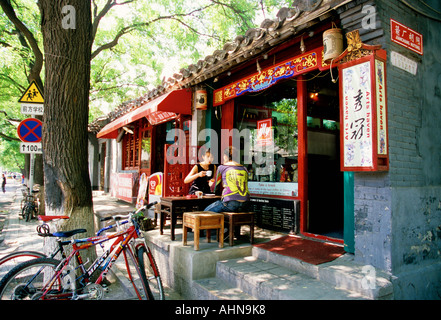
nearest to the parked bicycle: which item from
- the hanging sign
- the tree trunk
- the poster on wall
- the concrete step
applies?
the hanging sign

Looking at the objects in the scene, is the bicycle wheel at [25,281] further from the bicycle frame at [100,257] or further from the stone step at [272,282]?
the stone step at [272,282]

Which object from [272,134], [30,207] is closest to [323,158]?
[272,134]

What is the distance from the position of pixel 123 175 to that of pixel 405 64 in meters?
10.1

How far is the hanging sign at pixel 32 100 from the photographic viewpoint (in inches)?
239

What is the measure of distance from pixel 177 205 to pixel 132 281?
5.49 ft

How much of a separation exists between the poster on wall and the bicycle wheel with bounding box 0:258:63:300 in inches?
155

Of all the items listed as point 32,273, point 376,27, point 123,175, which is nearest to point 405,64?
point 376,27

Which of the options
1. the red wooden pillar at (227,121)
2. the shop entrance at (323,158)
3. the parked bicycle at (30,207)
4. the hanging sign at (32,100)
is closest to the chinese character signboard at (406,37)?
the shop entrance at (323,158)

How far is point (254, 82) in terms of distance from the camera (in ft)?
19.7

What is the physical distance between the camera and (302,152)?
5301mm

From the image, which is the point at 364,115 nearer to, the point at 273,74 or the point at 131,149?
the point at 273,74

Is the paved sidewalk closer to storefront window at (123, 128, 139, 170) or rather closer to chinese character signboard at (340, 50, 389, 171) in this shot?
chinese character signboard at (340, 50, 389, 171)

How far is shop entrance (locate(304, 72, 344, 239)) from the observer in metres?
6.23

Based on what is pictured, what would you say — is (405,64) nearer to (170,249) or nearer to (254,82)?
(254,82)
